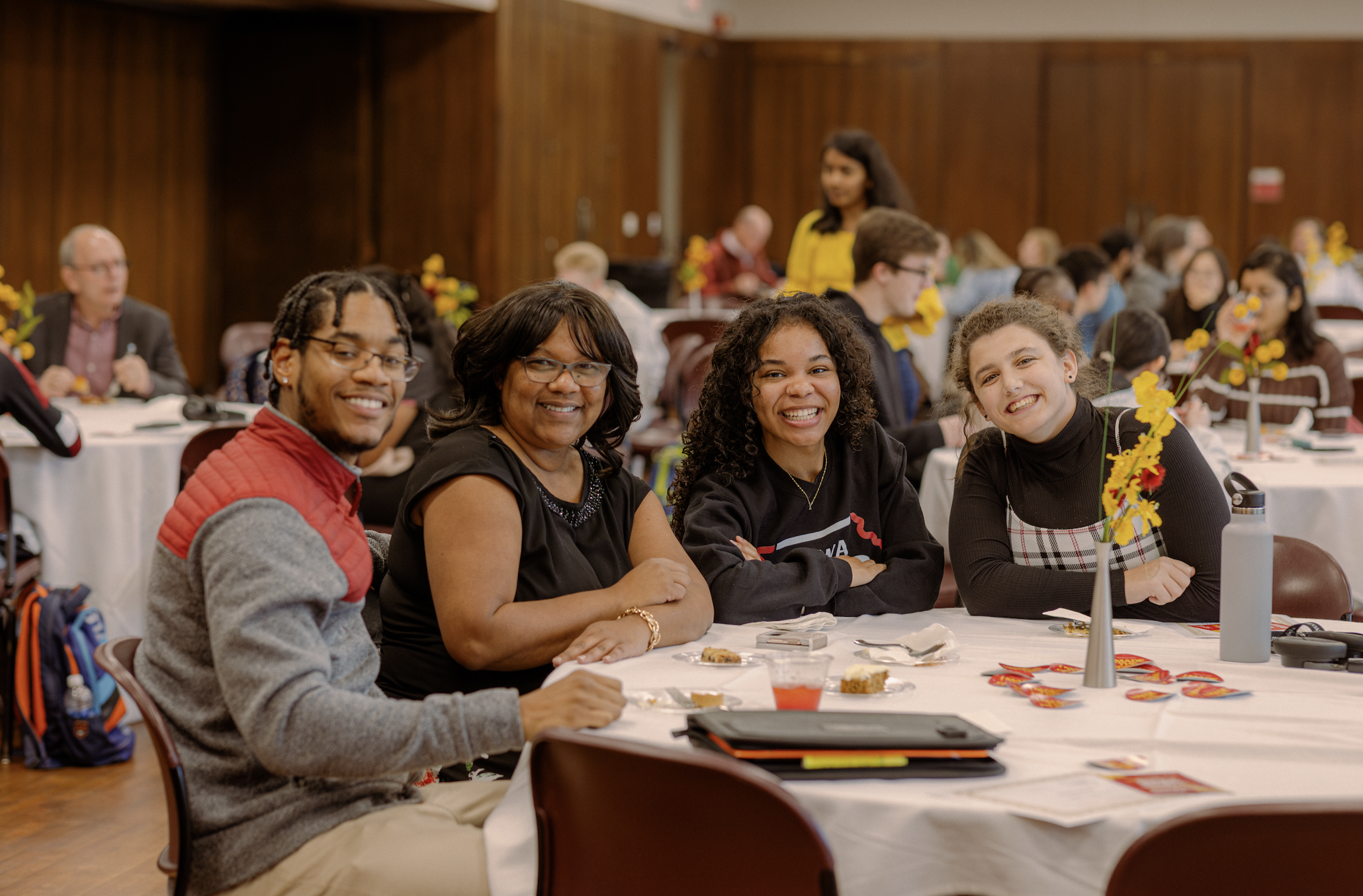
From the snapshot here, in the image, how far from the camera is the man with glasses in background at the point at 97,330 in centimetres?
548

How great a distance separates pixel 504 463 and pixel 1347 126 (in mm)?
14143

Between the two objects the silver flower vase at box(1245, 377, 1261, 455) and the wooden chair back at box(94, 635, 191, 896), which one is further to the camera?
the silver flower vase at box(1245, 377, 1261, 455)

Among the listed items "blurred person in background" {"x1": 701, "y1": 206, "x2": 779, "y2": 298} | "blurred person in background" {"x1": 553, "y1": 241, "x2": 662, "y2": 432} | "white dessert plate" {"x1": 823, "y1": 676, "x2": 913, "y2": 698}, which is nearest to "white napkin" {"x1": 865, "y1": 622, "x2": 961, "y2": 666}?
"white dessert plate" {"x1": 823, "y1": 676, "x2": 913, "y2": 698}

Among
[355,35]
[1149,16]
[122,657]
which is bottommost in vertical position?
[122,657]

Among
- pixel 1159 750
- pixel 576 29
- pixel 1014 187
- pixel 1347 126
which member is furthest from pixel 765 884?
pixel 1347 126

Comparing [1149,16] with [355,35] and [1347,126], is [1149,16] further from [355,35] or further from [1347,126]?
[355,35]

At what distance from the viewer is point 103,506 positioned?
4285mm

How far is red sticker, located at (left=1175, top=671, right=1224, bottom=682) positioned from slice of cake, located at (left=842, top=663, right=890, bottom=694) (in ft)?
1.45

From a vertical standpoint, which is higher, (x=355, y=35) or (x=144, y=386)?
(x=355, y=35)

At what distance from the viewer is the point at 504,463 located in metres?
2.31

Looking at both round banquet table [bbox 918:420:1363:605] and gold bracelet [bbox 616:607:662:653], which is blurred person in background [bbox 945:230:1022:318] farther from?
gold bracelet [bbox 616:607:662:653]

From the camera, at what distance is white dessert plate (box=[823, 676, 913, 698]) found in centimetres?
195

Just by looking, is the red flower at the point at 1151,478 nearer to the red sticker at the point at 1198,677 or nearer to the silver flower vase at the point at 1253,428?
the red sticker at the point at 1198,677

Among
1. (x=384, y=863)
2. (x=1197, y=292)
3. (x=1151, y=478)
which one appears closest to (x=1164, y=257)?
(x=1197, y=292)
